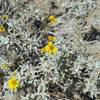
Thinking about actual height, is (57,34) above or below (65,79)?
above

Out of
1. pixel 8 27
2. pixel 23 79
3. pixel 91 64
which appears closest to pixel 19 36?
pixel 8 27

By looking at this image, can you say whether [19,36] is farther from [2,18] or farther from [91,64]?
[91,64]

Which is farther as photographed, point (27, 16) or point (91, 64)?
point (27, 16)

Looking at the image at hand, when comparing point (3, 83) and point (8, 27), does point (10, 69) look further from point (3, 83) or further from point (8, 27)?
point (8, 27)

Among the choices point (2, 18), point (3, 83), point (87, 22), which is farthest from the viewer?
point (87, 22)

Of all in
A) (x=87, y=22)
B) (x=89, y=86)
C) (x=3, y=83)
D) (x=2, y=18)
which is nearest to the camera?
(x=89, y=86)

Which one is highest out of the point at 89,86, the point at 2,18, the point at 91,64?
the point at 2,18

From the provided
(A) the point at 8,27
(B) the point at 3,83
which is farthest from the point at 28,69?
(A) the point at 8,27

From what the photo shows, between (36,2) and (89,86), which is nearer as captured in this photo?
(89,86)

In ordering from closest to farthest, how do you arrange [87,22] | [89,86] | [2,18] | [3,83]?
1. [89,86]
2. [3,83]
3. [2,18]
4. [87,22]
